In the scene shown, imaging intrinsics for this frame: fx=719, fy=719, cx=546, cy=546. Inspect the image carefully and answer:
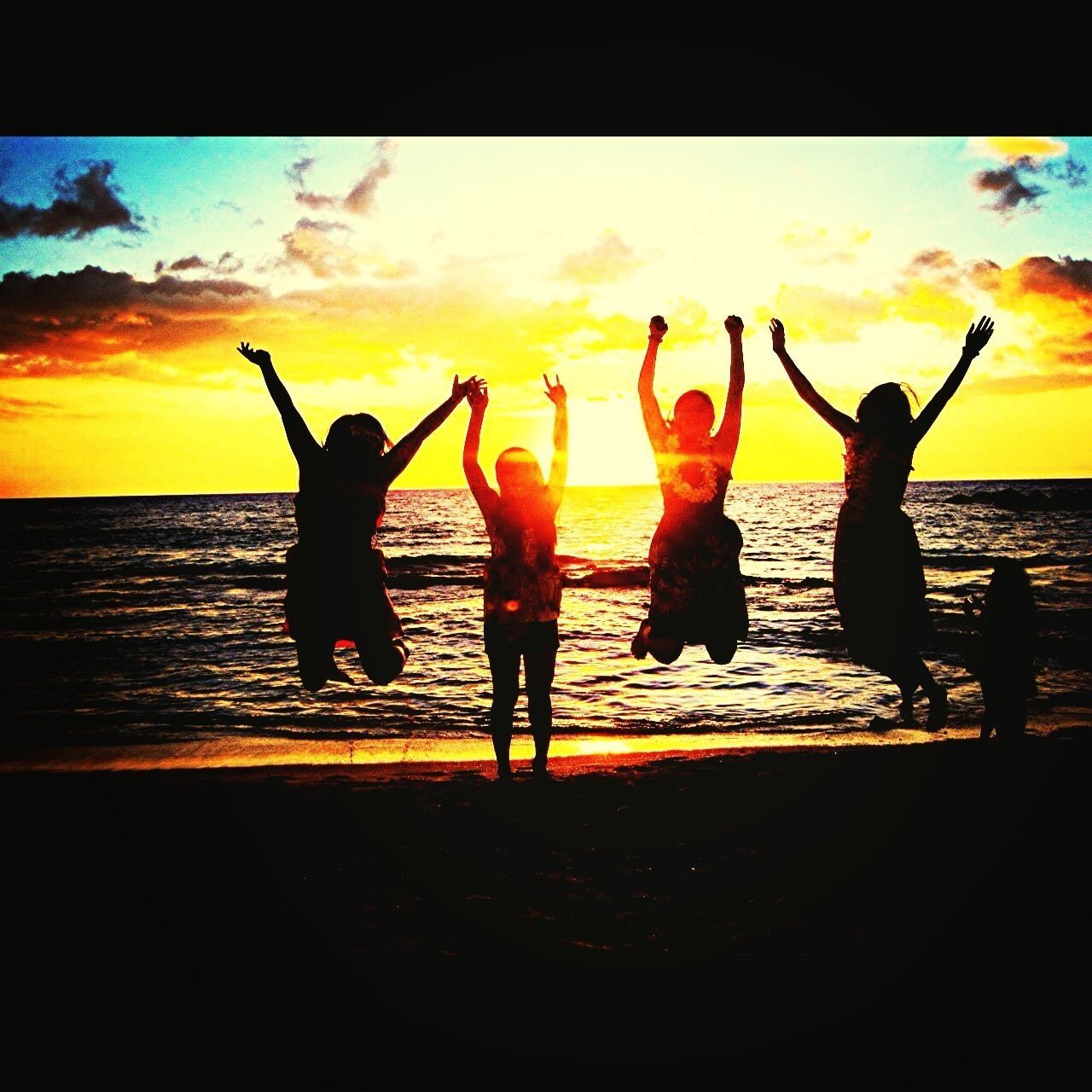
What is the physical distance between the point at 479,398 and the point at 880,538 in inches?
113

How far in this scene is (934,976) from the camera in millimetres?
3020

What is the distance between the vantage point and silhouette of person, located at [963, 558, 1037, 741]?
17.6ft

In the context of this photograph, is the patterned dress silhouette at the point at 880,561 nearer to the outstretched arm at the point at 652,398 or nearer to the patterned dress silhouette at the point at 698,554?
the patterned dress silhouette at the point at 698,554

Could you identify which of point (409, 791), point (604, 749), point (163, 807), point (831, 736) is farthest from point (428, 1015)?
point (831, 736)

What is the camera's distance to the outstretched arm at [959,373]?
4.55 meters

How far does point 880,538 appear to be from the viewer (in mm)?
4852

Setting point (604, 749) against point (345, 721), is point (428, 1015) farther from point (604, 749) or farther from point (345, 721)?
point (345, 721)

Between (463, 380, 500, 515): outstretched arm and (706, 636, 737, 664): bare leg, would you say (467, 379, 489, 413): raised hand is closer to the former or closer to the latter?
(463, 380, 500, 515): outstretched arm

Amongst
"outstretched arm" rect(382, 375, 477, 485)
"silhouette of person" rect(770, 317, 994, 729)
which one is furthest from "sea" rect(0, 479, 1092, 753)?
"outstretched arm" rect(382, 375, 477, 485)

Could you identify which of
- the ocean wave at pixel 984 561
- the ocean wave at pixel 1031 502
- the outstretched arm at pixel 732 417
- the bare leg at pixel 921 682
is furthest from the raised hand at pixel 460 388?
the ocean wave at pixel 1031 502

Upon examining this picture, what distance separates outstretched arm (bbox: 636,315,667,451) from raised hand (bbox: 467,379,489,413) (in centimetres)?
102

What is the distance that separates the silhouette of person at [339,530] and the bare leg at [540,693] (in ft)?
3.34
